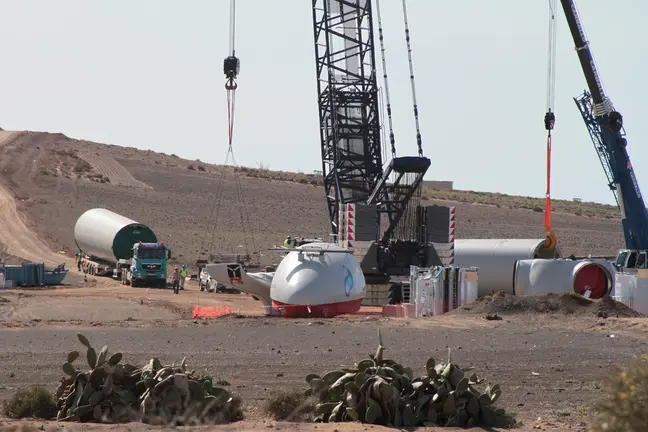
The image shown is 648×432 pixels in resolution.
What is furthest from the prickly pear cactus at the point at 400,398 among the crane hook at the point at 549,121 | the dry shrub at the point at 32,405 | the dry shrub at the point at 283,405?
the crane hook at the point at 549,121

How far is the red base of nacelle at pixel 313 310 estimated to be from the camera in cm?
3309

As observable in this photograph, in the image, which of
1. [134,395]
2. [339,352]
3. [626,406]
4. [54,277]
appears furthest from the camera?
[54,277]

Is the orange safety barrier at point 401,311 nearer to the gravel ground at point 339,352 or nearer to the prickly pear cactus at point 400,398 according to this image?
the gravel ground at point 339,352

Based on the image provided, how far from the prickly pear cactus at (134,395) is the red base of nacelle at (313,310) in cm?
1709

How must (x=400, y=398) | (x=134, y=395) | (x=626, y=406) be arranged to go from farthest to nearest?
(x=134, y=395) < (x=400, y=398) < (x=626, y=406)

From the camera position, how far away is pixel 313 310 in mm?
33094

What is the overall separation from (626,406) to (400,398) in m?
5.71

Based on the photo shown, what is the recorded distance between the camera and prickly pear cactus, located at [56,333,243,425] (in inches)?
594

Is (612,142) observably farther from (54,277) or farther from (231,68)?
(54,277)

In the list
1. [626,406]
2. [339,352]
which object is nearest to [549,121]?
[339,352]

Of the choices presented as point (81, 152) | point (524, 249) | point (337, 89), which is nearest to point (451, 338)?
point (524, 249)

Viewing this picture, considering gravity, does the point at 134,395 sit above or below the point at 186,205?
below

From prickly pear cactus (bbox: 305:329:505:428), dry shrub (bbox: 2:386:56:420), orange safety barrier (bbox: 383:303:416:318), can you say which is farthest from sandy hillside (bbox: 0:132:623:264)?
prickly pear cactus (bbox: 305:329:505:428)

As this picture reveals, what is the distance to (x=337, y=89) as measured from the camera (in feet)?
168
